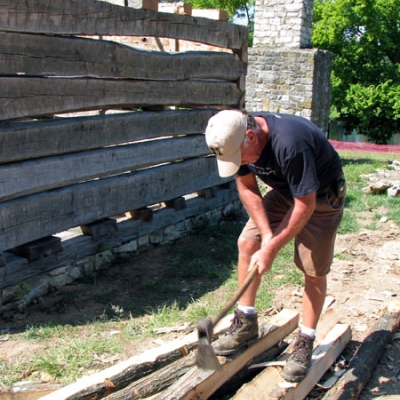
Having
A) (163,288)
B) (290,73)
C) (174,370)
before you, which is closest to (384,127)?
(290,73)

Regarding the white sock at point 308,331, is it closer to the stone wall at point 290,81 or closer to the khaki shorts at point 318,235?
the khaki shorts at point 318,235

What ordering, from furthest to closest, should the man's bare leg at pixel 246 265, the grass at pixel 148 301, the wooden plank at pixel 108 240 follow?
1. the wooden plank at pixel 108 240
2. the grass at pixel 148 301
3. the man's bare leg at pixel 246 265

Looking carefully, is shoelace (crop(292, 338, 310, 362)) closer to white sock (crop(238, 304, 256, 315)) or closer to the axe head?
white sock (crop(238, 304, 256, 315))

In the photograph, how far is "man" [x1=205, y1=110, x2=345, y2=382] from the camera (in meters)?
3.01

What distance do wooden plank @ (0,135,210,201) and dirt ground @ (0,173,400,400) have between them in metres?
1.01

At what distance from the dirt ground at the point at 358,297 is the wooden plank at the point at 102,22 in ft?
7.69

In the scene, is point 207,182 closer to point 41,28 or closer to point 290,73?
point 41,28

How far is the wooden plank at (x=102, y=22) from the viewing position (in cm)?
445

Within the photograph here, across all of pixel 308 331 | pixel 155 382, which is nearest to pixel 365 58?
pixel 308 331

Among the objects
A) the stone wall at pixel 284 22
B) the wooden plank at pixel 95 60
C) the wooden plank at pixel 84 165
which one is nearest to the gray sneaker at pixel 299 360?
the wooden plank at pixel 84 165

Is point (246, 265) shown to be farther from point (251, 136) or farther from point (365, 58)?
point (365, 58)

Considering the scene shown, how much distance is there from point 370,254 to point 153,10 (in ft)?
12.1

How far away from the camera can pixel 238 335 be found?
3525mm

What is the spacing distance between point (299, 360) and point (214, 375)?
0.61m
